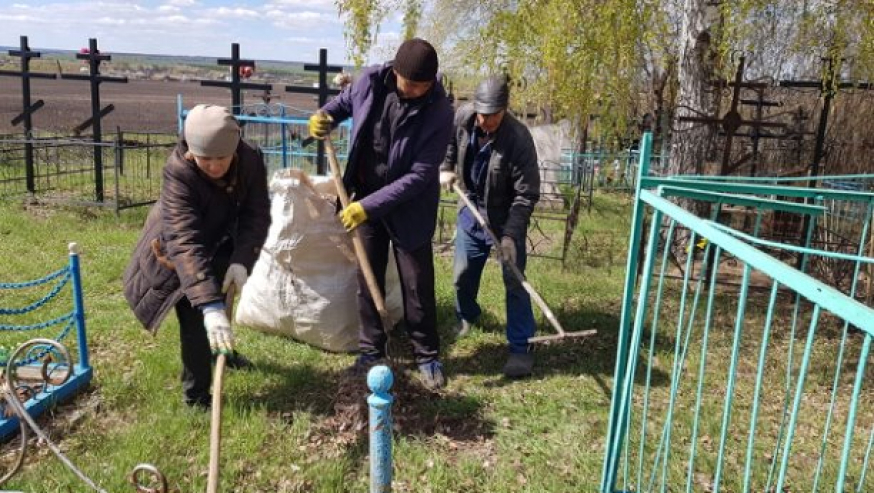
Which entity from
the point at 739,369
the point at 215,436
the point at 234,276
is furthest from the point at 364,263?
the point at 739,369

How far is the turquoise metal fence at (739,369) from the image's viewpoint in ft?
5.18

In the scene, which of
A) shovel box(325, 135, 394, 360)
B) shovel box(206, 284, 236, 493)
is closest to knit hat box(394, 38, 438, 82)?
shovel box(325, 135, 394, 360)

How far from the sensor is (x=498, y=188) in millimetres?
3994

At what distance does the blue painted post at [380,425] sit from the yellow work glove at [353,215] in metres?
1.75

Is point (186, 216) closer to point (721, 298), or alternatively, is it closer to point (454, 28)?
point (721, 298)

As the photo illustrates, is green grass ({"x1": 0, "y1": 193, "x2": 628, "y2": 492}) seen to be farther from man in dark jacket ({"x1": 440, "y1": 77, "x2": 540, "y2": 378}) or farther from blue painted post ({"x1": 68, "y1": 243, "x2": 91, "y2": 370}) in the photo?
Answer: man in dark jacket ({"x1": 440, "y1": 77, "x2": 540, "y2": 378})

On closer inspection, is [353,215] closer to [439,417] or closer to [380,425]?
[439,417]

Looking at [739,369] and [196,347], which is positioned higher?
[196,347]

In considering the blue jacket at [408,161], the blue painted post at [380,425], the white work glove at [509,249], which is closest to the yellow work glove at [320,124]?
the blue jacket at [408,161]

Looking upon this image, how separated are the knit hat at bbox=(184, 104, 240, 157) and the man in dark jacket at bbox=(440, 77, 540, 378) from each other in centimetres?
153

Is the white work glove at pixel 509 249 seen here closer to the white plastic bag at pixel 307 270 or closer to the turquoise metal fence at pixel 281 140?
the white plastic bag at pixel 307 270

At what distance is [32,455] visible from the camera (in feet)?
9.53

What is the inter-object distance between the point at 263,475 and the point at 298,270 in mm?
1393

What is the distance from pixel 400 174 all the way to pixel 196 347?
132cm
